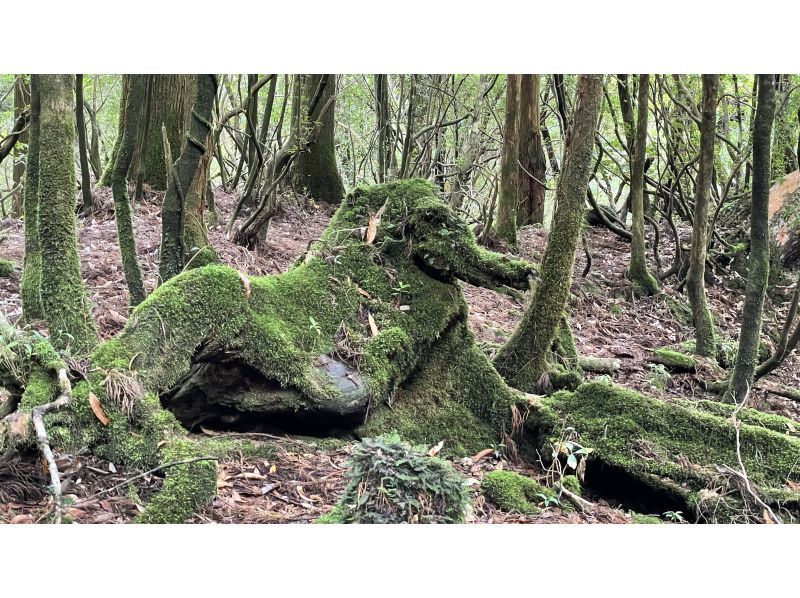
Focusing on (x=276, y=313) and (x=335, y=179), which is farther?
(x=335, y=179)

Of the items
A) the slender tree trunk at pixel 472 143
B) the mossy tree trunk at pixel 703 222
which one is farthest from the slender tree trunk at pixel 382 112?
the mossy tree trunk at pixel 703 222

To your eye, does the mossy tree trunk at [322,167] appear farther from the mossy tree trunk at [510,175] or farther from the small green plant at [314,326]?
the small green plant at [314,326]

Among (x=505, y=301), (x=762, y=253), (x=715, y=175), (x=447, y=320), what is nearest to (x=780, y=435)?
(x=762, y=253)

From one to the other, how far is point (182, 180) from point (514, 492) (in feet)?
11.5

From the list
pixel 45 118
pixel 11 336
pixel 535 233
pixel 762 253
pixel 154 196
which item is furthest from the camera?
pixel 535 233

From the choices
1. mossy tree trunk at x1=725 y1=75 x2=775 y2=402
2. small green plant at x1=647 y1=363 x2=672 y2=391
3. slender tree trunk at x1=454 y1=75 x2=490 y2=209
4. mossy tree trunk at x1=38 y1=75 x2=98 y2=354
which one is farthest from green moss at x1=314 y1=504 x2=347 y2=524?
slender tree trunk at x1=454 y1=75 x2=490 y2=209

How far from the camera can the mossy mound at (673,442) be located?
432cm

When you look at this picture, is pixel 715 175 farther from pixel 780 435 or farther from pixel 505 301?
pixel 780 435

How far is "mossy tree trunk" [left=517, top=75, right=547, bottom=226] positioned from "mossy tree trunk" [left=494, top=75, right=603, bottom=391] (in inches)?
197

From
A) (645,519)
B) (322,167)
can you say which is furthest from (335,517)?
(322,167)

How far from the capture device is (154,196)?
28.1 feet

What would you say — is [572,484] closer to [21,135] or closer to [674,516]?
[674,516]

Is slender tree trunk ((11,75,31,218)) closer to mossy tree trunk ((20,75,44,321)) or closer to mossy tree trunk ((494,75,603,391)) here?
mossy tree trunk ((20,75,44,321))
